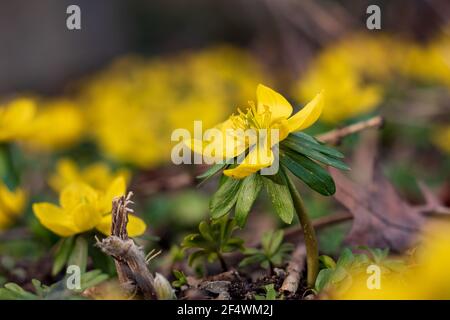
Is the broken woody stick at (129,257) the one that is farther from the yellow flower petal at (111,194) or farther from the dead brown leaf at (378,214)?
the dead brown leaf at (378,214)

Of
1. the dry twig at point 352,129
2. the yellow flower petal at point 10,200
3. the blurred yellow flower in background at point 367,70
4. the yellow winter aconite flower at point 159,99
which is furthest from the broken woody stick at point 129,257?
the yellow winter aconite flower at point 159,99

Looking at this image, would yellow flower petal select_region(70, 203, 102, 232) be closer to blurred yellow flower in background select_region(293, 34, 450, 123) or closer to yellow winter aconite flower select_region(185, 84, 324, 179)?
yellow winter aconite flower select_region(185, 84, 324, 179)

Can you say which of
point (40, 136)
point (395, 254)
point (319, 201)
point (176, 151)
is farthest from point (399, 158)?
point (40, 136)

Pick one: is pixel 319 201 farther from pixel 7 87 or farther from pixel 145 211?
pixel 7 87

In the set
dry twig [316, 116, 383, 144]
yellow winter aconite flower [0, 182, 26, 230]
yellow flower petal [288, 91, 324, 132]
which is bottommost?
yellow winter aconite flower [0, 182, 26, 230]

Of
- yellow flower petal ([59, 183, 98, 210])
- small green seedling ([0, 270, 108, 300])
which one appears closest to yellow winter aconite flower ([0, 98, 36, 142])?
yellow flower petal ([59, 183, 98, 210])

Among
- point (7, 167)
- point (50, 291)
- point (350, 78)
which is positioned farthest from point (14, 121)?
point (350, 78)

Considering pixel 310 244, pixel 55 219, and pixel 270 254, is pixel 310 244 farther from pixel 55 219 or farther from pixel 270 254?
pixel 55 219
